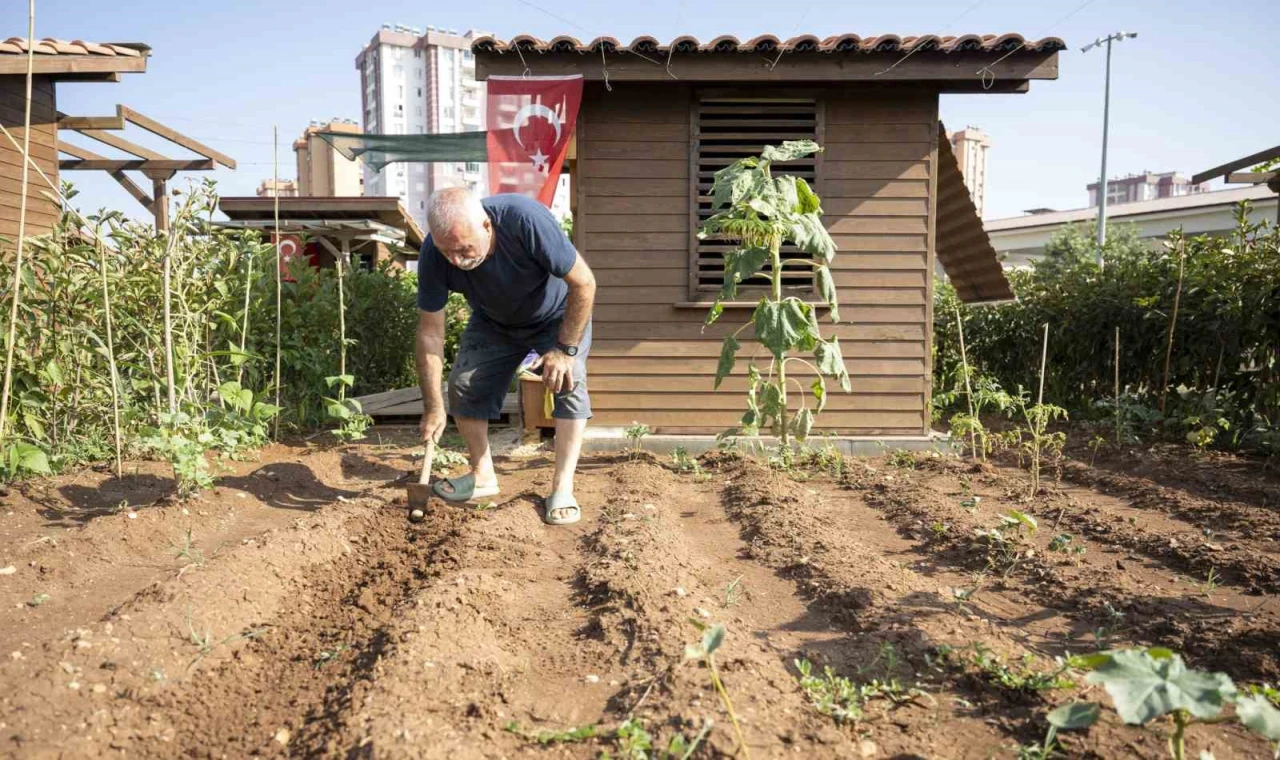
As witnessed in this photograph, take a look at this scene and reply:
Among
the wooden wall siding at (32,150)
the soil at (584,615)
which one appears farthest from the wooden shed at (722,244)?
the wooden wall siding at (32,150)

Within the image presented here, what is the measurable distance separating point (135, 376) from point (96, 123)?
5.46 m

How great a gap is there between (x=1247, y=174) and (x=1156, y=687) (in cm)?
958

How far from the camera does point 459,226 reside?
10.8ft

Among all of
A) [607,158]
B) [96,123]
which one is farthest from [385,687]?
[96,123]

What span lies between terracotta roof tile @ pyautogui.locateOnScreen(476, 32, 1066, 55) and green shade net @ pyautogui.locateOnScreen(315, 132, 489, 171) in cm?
154

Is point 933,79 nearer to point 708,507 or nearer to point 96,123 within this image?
point 708,507

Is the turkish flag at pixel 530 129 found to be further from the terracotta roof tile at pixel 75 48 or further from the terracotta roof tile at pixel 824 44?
the terracotta roof tile at pixel 75 48

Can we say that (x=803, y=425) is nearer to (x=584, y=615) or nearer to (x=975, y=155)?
(x=584, y=615)

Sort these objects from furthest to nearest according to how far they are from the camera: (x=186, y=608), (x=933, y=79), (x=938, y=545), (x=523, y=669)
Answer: (x=933, y=79)
(x=938, y=545)
(x=186, y=608)
(x=523, y=669)

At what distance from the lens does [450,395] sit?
409cm

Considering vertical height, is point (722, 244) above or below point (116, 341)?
above

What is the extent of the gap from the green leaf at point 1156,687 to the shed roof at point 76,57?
914cm

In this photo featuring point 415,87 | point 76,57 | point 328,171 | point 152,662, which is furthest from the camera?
point 415,87

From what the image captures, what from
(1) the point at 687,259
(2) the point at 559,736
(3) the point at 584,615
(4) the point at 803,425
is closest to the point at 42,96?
(1) the point at 687,259
